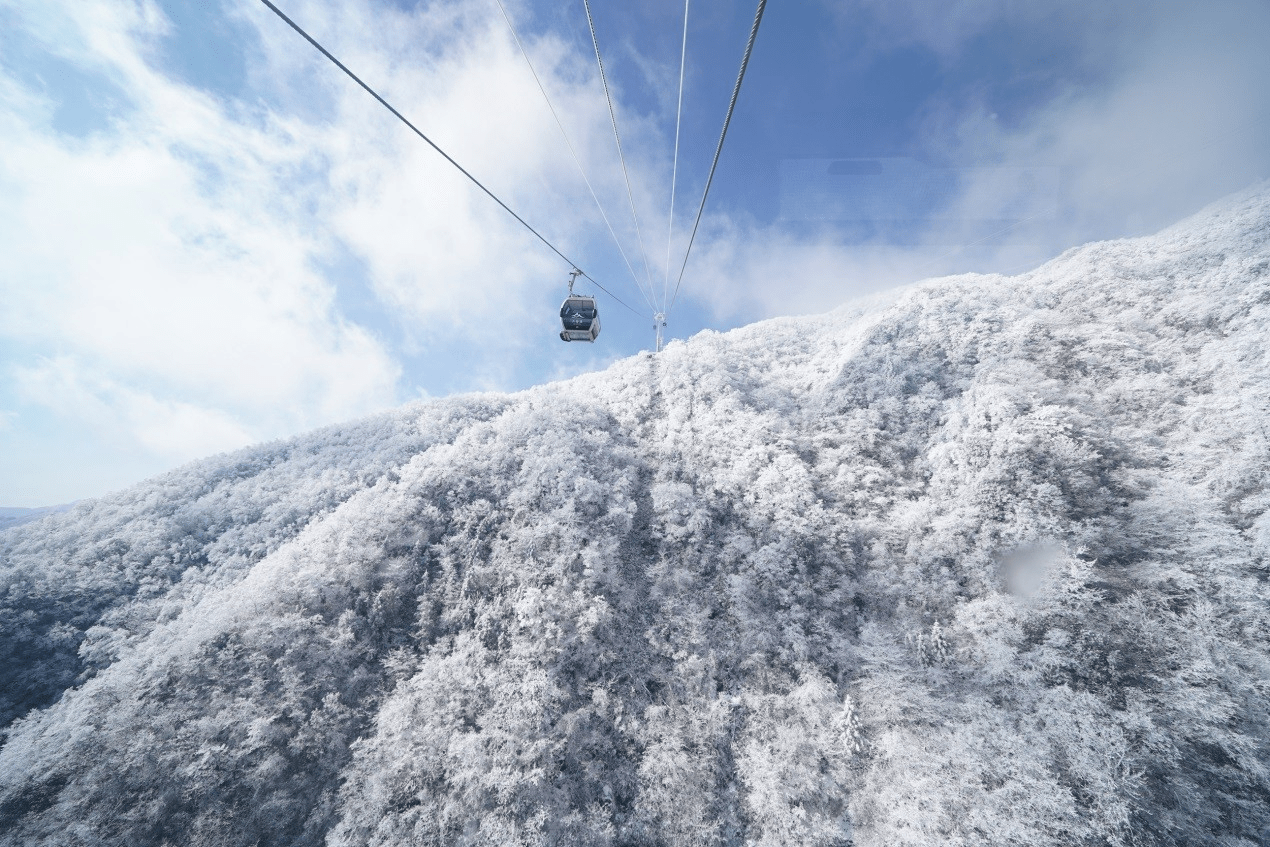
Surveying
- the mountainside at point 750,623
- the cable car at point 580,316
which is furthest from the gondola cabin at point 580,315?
the mountainside at point 750,623

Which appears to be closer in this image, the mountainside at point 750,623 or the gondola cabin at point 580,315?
the mountainside at point 750,623

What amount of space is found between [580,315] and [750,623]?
57.5ft

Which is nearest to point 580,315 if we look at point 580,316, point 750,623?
point 580,316

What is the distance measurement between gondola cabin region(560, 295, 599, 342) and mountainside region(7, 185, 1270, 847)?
32.6ft

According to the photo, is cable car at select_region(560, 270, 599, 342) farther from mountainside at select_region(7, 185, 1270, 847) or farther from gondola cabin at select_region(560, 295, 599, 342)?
mountainside at select_region(7, 185, 1270, 847)

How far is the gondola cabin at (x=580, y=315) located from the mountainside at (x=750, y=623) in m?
9.94

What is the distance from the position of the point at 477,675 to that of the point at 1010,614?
22.6 meters

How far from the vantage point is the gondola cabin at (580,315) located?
20.5 meters

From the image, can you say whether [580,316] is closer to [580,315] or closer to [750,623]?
[580,315]

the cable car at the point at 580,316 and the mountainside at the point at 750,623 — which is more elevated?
the cable car at the point at 580,316

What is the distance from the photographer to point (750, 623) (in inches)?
746

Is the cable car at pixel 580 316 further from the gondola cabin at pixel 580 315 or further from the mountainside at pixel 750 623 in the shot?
the mountainside at pixel 750 623

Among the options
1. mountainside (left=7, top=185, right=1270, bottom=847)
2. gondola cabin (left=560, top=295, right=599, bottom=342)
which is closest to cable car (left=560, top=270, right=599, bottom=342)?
gondola cabin (left=560, top=295, right=599, bottom=342)

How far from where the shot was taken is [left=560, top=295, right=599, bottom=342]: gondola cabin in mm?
20516
